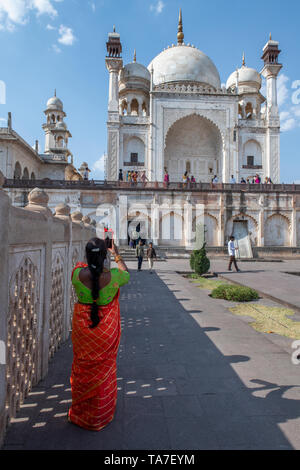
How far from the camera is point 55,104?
113 ft

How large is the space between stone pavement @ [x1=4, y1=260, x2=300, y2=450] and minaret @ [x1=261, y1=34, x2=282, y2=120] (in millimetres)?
28374

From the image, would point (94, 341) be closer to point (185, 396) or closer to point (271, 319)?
point (185, 396)

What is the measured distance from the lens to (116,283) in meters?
2.58

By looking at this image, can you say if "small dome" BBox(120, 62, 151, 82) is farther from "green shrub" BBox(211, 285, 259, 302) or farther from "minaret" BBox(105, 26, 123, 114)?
"green shrub" BBox(211, 285, 259, 302)

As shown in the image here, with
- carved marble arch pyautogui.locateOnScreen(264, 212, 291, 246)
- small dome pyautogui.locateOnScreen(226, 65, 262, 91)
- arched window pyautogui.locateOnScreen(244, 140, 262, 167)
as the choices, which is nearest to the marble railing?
carved marble arch pyautogui.locateOnScreen(264, 212, 291, 246)

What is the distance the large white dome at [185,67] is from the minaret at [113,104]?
5.63m

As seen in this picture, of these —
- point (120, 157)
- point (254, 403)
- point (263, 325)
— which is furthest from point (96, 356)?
point (120, 157)

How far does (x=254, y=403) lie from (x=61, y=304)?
2.83 m

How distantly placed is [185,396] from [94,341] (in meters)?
1.17

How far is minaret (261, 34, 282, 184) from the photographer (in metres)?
28.6

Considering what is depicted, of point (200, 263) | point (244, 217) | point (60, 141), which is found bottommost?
point (200, 263)

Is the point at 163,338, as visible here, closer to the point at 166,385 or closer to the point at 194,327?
the point at 194,327

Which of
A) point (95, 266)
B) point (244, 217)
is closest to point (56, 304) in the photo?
point (95, 266)

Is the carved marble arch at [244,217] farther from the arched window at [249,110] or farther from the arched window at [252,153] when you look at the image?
the arched window at [249,110]
